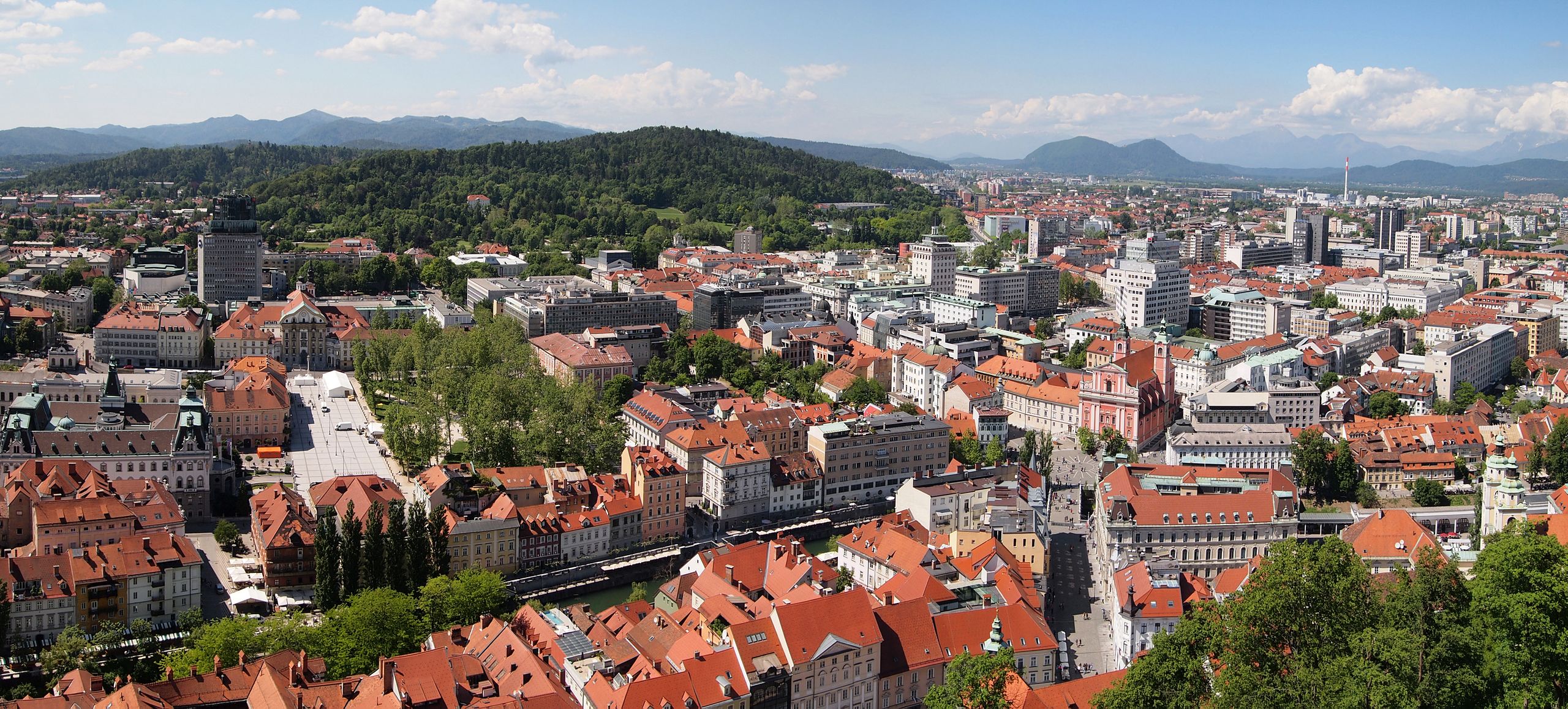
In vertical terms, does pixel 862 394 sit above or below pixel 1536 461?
above

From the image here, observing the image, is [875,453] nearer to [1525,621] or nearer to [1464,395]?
[1525,621]

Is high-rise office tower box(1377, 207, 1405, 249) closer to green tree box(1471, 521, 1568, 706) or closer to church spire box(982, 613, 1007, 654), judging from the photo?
green tree box(1471, 521, 1568, 706)

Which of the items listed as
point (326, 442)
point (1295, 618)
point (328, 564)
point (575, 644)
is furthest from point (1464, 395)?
point (328, 564)

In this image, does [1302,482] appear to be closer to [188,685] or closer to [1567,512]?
[1567,512]

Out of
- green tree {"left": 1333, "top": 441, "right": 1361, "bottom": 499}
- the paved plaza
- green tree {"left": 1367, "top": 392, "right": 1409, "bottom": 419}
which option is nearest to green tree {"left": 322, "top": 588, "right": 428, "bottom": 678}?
the paved plaza

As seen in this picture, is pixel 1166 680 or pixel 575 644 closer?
pixel 1166 680

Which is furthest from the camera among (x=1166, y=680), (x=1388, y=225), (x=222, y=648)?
(x=1388, y=225)

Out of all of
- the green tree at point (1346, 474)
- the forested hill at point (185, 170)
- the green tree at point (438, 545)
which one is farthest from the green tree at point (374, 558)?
the forested hill at point (185, 170)
